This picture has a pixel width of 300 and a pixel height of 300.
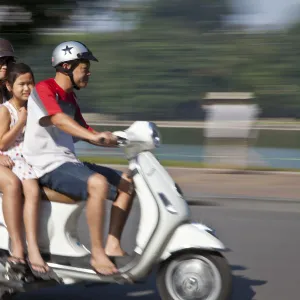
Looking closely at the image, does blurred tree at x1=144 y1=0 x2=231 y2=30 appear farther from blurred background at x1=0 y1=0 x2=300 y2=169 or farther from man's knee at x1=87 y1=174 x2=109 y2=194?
man's knee at x1=87 y1=174 x2=109 y2=194

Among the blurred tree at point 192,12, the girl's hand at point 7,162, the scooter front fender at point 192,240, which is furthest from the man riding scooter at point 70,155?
the blurred tree at point 192,12

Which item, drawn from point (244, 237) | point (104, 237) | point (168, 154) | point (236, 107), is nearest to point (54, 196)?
point (104, 237)

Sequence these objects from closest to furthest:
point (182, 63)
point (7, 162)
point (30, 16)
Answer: point (7, 162) → point (182, 63) → point (30, 16)

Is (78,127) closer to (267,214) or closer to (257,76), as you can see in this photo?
(267,214)

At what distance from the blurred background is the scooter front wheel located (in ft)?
43.6

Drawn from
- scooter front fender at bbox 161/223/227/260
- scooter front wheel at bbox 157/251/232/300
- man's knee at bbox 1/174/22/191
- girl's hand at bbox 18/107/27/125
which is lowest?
scooter front wheel at bbox 157/251/232/300

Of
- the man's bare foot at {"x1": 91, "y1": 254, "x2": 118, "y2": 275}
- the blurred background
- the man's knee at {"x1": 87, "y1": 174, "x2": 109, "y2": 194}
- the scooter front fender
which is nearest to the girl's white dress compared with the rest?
the man's knee at {"x1": 87, "y1": 174, "x2": 109, "y2": 194}

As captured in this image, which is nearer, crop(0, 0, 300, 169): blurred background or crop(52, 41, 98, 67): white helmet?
crop(52, 41, 98, 67): white helmet

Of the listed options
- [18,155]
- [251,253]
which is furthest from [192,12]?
[18,155]

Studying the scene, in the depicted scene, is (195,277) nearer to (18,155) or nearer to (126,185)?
(126,185)

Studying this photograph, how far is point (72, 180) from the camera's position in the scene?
14.6ft

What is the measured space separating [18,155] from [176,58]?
14.8 m

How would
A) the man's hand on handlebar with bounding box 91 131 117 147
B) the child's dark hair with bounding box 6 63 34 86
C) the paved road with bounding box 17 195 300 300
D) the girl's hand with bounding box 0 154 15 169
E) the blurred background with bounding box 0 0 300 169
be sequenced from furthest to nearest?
1. the blurred background with bounding box 0 0 300 169
2. the paved road with bounding box 17 195 300 300
3. the child's dark hair with bounding box 6 63 34 86
4. the girl's hand with bounding box 0 154 15 169
5. the man's hand on handlebar with bounding box 91 131 117 147

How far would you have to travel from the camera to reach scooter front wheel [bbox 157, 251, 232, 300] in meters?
4.42
